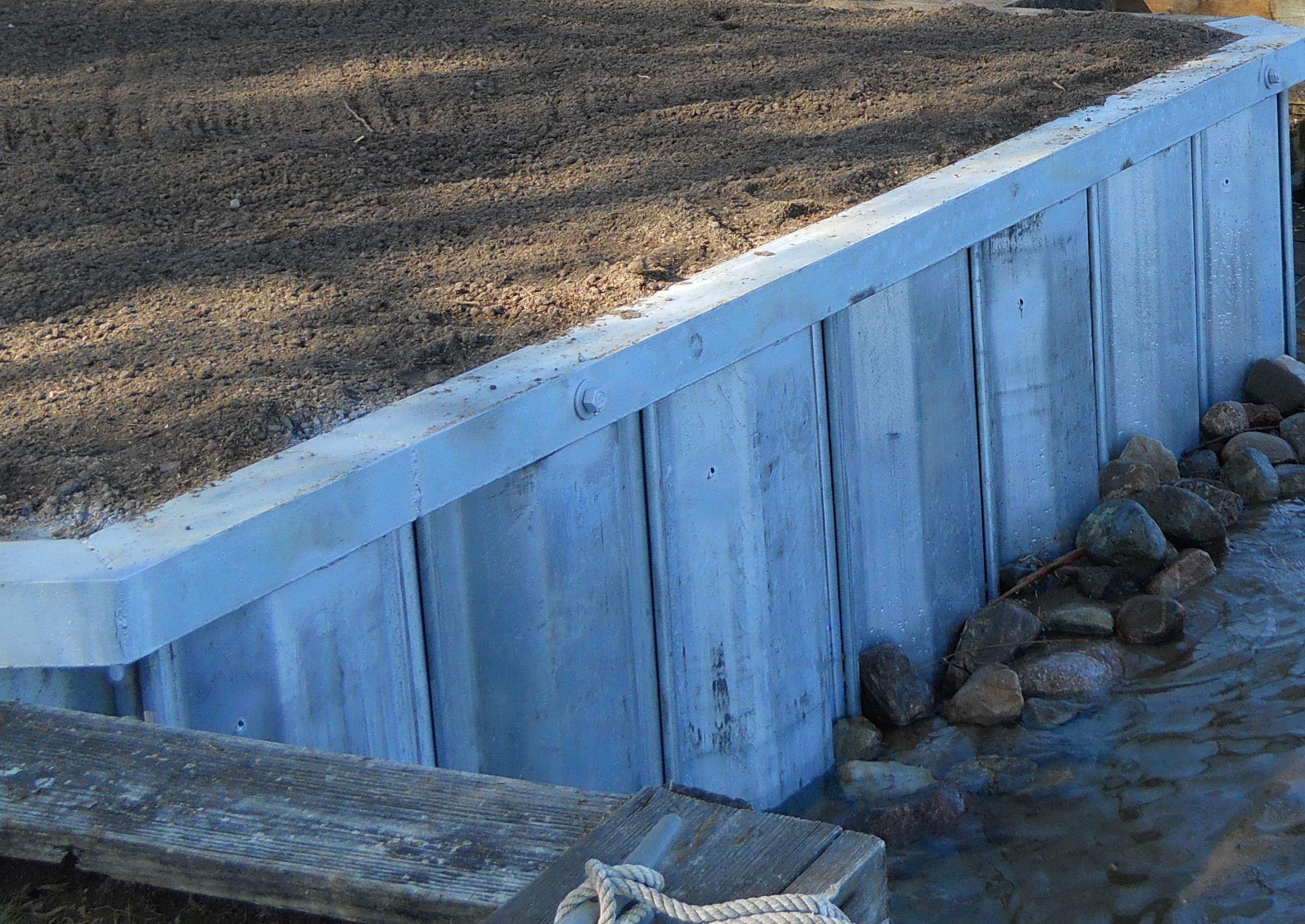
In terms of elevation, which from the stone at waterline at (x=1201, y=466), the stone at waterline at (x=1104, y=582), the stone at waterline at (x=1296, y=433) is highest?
the stone at waterline at (x=1296, y=433)

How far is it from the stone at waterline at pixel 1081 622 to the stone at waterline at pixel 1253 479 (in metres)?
1.18

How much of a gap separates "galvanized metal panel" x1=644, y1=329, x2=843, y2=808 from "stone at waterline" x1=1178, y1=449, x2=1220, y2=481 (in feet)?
7.49

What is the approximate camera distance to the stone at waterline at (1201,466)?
5699 mm

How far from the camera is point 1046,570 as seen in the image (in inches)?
193

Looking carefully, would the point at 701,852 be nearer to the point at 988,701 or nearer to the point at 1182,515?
the point at 988,701

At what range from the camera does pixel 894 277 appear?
13.7 feet

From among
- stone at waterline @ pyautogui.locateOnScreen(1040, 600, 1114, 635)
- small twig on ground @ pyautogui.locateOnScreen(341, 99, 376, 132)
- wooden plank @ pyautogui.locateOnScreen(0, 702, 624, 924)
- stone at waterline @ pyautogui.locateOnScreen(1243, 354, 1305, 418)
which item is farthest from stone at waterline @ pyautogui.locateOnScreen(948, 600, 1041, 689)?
wooden plank @ pyautogui.locateOnScreen(0, 702, 624, 924)

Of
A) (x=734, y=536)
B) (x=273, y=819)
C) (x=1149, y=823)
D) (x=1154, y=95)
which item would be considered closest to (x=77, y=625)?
(x=273, y=819)

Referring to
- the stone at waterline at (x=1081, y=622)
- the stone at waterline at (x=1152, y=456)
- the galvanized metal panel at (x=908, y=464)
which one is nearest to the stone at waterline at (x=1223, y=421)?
the stone at waterline at (x=1152, y=456)

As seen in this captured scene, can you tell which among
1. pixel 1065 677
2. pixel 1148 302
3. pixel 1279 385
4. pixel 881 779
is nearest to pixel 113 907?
pixel 881 779

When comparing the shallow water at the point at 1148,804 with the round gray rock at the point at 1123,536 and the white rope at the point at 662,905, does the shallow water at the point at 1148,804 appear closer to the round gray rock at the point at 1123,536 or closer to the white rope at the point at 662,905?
the round gray rock at the point at 1123,536

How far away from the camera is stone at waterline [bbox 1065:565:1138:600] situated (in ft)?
15.9

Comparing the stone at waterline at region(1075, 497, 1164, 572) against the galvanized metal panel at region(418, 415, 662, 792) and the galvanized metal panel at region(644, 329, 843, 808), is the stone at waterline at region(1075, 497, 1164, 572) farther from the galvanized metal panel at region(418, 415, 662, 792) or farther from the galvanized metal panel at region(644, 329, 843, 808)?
the galvanized metal panel at region(418, 415, 662, 792)

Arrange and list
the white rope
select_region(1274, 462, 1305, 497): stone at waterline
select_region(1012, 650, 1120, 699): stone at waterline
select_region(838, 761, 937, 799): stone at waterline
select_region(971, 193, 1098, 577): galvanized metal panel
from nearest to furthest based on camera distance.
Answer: the white rope, select_region(838, 761, 937, 799): stone at waterline, select_region(1012, 650, 1120, 699): stone at waterline, select_region(971, 193, 1098, 577): galvanized metal panel, select_region(1274, 462, 1305, 497): stone at waterline
